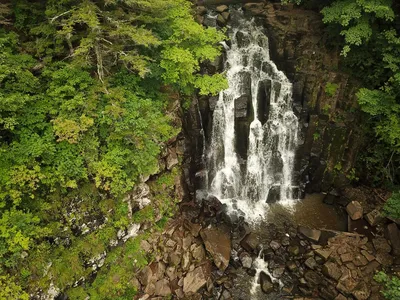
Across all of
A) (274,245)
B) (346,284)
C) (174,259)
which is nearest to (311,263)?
(346,284)

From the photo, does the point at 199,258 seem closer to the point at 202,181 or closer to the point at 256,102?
the point at 202,181

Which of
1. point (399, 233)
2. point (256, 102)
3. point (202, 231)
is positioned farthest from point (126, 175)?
point (399, 233)

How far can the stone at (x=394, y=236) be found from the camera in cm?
1755

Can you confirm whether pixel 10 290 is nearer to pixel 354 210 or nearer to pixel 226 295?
pixel 226 295

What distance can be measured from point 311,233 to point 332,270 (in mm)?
2562

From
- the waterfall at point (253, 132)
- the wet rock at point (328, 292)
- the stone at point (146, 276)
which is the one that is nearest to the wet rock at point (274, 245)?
the waterfall at point (253, 132)

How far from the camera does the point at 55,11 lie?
12.1 metres

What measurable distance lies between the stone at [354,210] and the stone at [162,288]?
1285cm

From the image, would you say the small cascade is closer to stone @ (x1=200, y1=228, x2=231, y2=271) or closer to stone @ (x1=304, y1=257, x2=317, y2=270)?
stone @ (x1=200, y1=228, x2=231, y2=271)

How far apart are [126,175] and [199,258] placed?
7.21m

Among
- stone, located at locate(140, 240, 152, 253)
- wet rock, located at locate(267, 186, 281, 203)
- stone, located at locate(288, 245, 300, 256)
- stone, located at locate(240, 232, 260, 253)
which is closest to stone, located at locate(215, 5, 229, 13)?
wet rock, located at locate(267, 186, 281, 203)

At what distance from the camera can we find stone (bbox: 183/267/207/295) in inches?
629

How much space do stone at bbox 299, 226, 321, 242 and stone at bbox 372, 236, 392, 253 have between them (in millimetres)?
3257

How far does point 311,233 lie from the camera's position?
1867 centimetres
